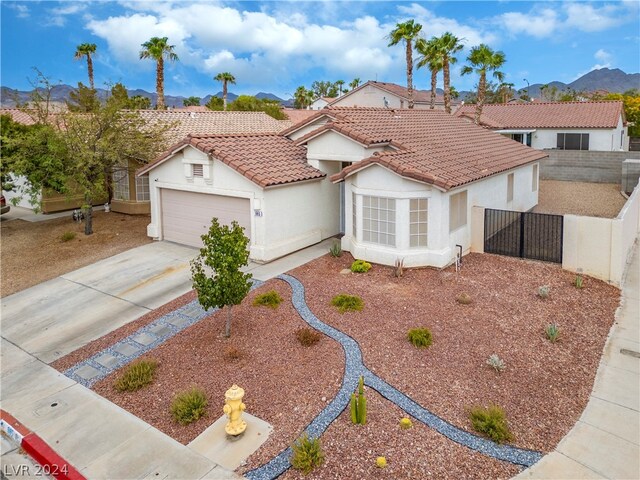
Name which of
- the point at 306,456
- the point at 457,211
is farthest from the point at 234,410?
the point at 457,211

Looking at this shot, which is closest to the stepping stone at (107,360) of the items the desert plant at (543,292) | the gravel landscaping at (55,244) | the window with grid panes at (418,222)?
the gravel landscaping at (55,244)

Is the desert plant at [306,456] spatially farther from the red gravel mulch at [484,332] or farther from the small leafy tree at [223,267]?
the small leafy tree at [223,267]

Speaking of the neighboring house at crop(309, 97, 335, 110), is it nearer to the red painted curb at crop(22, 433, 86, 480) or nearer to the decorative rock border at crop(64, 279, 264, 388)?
the decorative rock border at crop(64, 279, 264, 388)

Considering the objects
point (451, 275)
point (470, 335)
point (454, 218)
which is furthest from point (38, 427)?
point (454, 218)

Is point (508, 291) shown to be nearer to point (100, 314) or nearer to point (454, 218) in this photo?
point (454, 218)

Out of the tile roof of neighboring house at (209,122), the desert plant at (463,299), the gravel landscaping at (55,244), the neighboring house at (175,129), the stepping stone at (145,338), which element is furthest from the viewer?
the tile roof of neighboring house at (209,122)

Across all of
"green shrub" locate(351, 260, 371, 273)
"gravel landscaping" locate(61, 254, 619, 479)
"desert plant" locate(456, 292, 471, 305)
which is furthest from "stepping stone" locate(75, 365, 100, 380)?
"desert plant" locate(456, 292, 471, 305)
